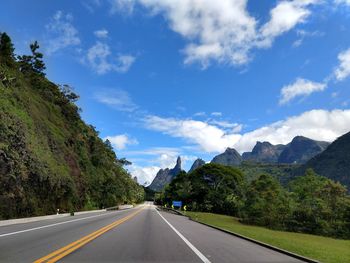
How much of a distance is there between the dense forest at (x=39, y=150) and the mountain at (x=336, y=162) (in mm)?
77831

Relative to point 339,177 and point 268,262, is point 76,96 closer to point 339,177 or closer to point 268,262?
point 268,262

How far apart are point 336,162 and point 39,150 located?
117 m

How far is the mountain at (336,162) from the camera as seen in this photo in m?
128

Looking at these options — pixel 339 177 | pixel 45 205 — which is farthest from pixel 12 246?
pixel 339 177

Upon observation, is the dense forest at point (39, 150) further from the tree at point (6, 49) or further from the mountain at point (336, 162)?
the mountain at point (336, 162)

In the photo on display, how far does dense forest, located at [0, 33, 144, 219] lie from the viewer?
34062 millimetres

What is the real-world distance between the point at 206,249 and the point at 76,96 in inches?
2828

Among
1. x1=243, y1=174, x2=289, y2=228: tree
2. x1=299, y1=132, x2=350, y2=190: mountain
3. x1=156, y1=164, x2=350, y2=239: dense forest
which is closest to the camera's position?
x1=156, y1=164, x2=350, y2=239: dense forest

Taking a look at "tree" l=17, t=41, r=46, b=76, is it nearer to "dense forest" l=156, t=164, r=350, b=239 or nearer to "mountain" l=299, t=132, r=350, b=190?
"dense forest" l=156, t=164, r=350, b=239

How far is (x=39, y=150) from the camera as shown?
42688 mm

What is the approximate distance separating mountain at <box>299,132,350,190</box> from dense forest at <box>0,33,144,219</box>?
7783cm

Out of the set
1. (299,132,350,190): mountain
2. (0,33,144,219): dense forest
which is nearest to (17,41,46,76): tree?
(0,33,144,219): dense forest

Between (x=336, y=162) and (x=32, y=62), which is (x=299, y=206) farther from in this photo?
(x=336, y=162)

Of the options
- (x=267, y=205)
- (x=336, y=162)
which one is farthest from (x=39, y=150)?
(x=336, y=162)
